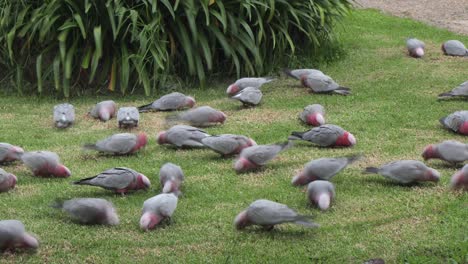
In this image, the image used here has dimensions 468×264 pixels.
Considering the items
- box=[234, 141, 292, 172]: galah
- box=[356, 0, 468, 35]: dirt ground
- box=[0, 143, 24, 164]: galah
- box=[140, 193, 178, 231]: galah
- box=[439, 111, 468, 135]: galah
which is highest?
box=[140, 193, 178, 231]: galah

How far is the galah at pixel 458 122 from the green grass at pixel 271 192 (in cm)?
5

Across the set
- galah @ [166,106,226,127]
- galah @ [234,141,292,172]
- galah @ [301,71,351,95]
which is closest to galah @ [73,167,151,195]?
galah @ [234,141,292,172]

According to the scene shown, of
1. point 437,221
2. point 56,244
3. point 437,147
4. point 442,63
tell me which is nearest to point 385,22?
point 442,63

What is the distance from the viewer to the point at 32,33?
6688mm

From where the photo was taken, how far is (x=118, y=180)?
14.3ft

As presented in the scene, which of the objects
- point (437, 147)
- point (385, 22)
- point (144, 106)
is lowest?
point (385, 22)

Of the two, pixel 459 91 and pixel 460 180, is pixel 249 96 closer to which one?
pixel 459 91

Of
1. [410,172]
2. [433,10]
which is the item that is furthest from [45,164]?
[433,10]

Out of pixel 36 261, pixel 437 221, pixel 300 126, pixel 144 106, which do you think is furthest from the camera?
pixel 144 106

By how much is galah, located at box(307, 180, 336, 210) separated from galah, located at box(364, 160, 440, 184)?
1.30 feet

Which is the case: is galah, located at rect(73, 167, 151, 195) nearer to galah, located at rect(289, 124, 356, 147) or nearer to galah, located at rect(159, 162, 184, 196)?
galah, located at rect(159, 162, 184, 196)

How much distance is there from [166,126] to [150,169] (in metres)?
1.05

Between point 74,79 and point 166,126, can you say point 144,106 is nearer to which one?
point 166,126

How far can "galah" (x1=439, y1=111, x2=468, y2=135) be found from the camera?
542 centimetres
